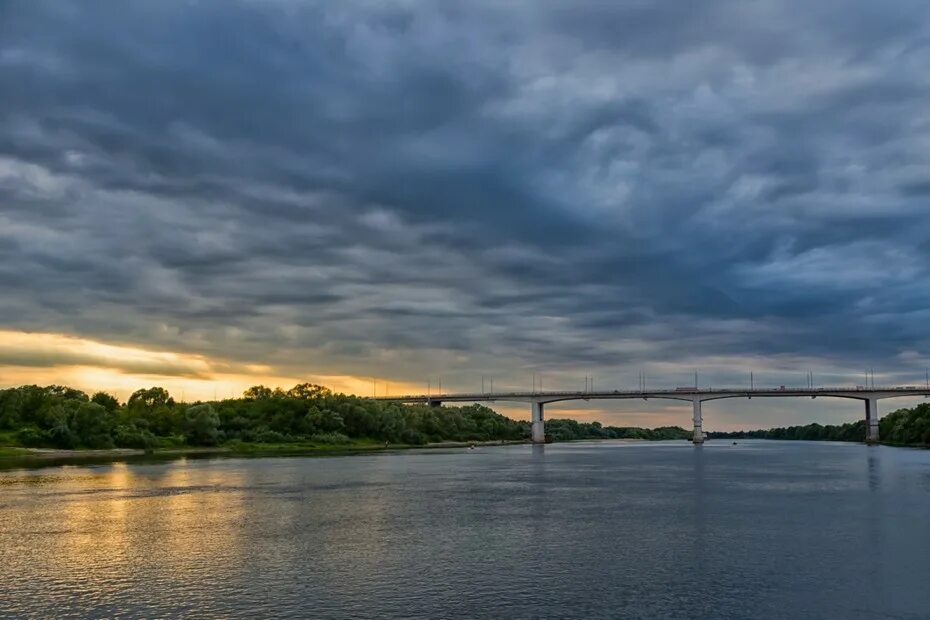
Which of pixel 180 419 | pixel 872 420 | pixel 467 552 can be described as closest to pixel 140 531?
pixel 467 552

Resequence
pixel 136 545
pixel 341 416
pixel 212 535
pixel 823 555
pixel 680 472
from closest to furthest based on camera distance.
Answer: pixel 823 555
pixel 136 545
pixel 212 535
pixel 680 472
pixel 341 416

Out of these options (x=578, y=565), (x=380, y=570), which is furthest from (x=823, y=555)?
(x=380, y=570)

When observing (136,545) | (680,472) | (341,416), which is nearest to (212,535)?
(136,545)

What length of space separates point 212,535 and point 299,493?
22.5 m

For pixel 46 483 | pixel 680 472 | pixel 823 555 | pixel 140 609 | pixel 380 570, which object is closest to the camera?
pixel 140 609

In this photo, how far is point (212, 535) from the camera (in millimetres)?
39469

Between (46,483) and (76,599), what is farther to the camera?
(46,483)

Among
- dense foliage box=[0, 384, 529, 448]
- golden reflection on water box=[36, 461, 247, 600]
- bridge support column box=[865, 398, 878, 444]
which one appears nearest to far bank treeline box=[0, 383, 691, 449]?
dense foliage box=[0, 384, 529, 448]

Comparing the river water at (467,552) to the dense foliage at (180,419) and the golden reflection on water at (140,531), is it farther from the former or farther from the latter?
the dense foliage at (180,419)

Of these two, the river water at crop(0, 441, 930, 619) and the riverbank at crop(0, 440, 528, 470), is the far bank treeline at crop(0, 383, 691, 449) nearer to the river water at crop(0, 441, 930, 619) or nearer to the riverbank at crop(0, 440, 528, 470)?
the riverbank at crop(0, 440, 528, 470)

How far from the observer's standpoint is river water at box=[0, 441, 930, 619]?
83.0ft

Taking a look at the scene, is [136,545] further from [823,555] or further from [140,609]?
[823,555]

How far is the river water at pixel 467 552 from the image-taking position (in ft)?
83.0

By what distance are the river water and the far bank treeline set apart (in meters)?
77.6
